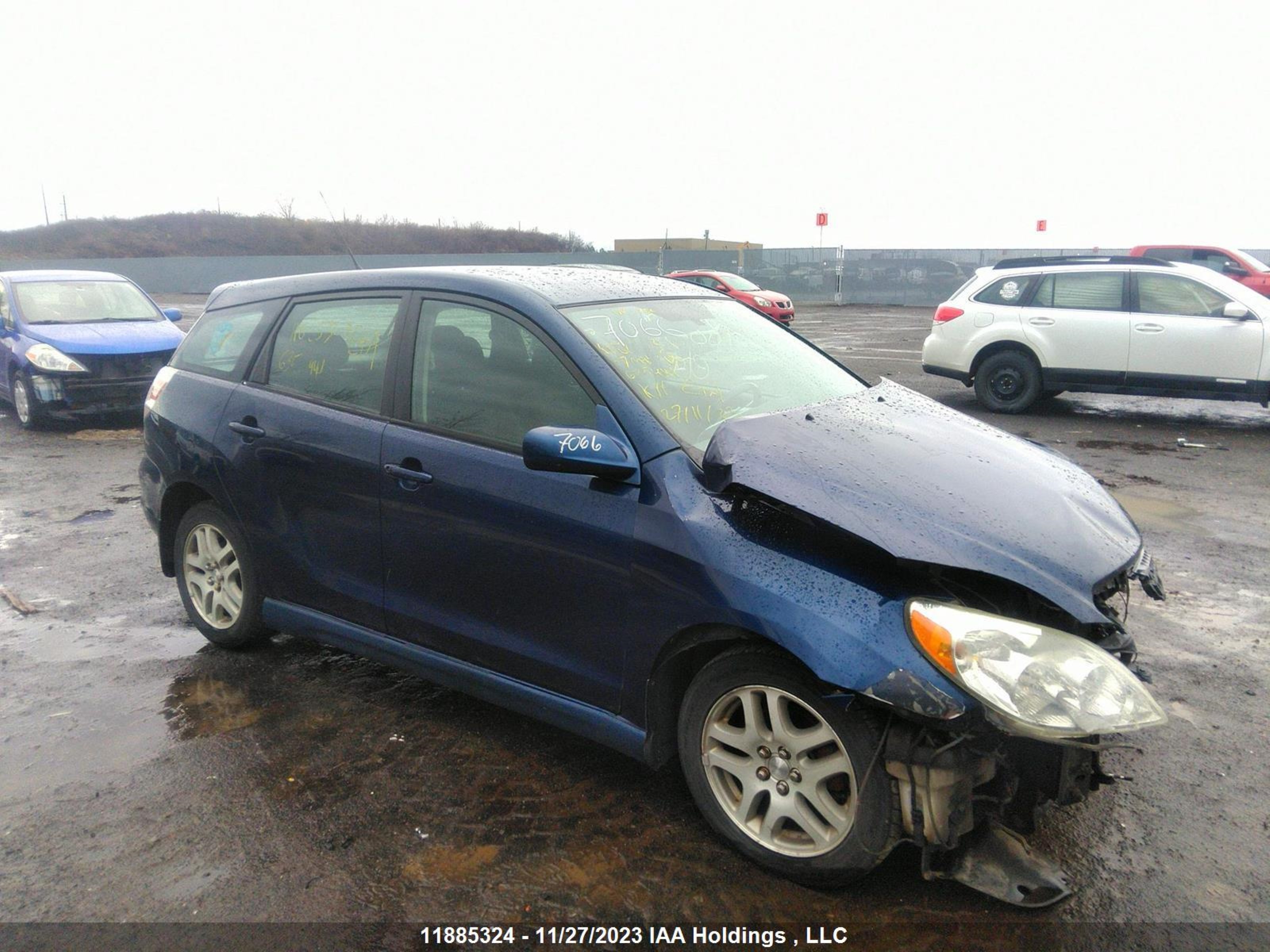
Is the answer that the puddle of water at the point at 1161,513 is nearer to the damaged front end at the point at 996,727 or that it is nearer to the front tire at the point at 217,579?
the damaged front end at the point at 996,727

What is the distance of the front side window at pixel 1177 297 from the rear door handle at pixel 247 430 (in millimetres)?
9731

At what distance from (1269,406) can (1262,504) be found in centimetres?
451

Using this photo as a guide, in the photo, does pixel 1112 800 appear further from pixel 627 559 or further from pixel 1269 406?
pixel 1269 406

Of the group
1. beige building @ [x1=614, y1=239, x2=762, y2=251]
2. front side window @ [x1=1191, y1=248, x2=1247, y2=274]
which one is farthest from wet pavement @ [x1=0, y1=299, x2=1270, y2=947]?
beige building @ [x1=614, y1=239, x2=762, y2=251]

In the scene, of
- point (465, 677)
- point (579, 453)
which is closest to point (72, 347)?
point (465, 677)

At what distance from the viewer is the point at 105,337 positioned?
10.8 metres

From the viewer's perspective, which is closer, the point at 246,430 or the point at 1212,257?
the point at 246,430

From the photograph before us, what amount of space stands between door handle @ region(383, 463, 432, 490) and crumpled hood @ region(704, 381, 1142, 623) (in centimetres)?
109

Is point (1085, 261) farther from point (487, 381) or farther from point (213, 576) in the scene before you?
point (213, 576)

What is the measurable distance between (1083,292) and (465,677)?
981 cm

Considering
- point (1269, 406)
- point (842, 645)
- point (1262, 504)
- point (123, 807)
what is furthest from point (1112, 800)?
point (1269, 406)

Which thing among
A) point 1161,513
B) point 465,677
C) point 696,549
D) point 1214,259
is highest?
point 1214,259

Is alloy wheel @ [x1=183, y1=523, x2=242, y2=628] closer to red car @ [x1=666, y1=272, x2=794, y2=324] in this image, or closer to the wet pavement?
the wet pavement

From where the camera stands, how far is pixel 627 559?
116 inches
